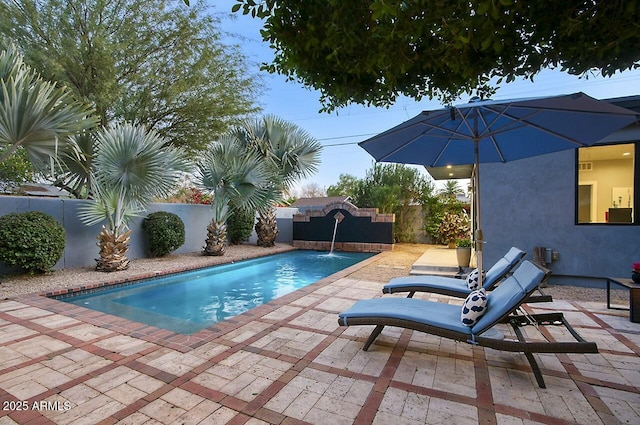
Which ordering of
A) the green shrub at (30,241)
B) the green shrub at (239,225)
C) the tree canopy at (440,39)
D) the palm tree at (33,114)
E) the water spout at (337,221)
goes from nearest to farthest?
the tree canopy at (440,39)
the palm tree at (33,114)
the green shrub at (30,241)
the green shrub at (239,225)
the water spout at (337,221)

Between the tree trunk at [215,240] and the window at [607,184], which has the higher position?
the window at [607,184]

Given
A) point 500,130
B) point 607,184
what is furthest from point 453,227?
point 500,130

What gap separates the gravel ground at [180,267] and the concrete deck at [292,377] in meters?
1.80

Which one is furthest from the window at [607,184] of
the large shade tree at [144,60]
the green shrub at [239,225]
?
the large shade tree at [144,60]

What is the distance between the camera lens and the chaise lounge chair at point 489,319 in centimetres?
254

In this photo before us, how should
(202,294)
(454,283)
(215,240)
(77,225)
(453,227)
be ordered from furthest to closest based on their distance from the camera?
1. (453,227)
2. (215,240)
3. (77,225)
4. (202,294)
5. (454,283)

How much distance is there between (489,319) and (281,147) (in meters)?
10.6

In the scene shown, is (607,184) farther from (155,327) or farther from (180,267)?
(180,267)

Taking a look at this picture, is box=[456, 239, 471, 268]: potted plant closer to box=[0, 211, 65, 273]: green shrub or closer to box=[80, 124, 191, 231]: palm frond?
box=[80, 124, 191, 231]: palm frond

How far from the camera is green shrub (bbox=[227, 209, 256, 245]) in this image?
515 inches

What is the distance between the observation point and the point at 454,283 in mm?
4434

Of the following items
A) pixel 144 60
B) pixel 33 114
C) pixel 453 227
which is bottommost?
pixel 453 227

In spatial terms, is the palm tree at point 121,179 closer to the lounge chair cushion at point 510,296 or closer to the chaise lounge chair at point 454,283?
the chaise lounge chair at point 454,283

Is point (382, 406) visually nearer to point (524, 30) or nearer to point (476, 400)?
point (476, 400)
